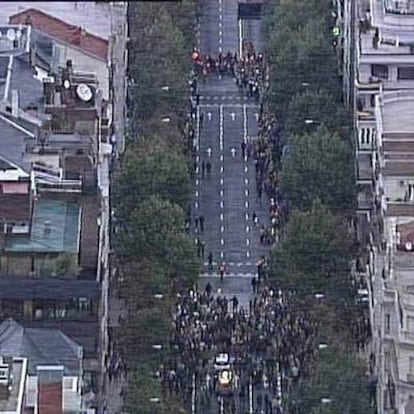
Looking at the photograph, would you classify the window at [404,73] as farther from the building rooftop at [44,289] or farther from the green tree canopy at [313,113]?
the building rooftop at [44,289]

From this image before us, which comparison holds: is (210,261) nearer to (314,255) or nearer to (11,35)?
(314,255)

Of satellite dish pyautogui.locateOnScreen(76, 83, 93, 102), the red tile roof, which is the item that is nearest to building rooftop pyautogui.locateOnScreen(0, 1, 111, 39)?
the red tile roof

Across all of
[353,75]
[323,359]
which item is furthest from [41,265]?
[353,75]

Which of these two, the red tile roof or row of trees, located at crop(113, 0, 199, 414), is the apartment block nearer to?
row of trees, located at crop(113, 0, 199, 414)

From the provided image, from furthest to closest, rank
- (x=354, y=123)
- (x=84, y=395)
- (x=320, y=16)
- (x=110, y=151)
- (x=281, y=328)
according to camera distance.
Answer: (x=320, y=16) < (x=354, y=123) < (x=110, y=151) < (x=281, y=328) < (x=84, y=395)

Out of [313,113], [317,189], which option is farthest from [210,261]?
[313,113]

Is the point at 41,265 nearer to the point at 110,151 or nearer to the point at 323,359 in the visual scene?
Answer: the point at 323,359
